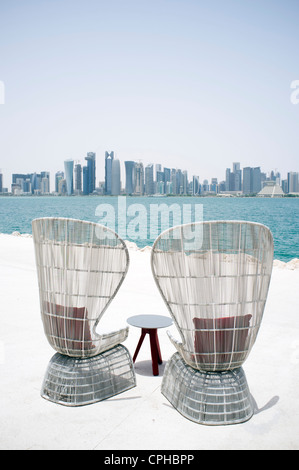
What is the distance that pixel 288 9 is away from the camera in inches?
512

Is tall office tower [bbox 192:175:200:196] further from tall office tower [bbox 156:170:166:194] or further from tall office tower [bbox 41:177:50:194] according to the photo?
tall office tower [bbox 41:177:50:194]

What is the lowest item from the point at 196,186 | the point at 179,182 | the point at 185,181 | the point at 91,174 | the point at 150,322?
the point at 150,322

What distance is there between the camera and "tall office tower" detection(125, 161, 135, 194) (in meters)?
71.1

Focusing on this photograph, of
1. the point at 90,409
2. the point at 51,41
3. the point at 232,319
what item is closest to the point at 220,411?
the point at 232,319

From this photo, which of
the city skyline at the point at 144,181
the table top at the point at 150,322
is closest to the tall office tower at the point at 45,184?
the city skyline at the point at 144,181

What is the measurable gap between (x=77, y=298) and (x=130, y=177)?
2787 inches

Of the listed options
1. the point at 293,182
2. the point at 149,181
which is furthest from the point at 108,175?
the point at 293,182

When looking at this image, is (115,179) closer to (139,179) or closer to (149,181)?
(139,179)

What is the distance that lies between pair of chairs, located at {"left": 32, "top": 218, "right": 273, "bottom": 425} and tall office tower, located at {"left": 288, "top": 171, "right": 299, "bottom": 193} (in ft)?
266

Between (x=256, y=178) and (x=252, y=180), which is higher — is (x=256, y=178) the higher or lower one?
the higher one

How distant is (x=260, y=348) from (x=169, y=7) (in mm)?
13219

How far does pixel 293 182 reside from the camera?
259ft

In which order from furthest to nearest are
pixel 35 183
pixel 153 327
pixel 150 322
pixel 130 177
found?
pixel 35 183
pixel 130 177
pixel 150 322
pixel 153 327
